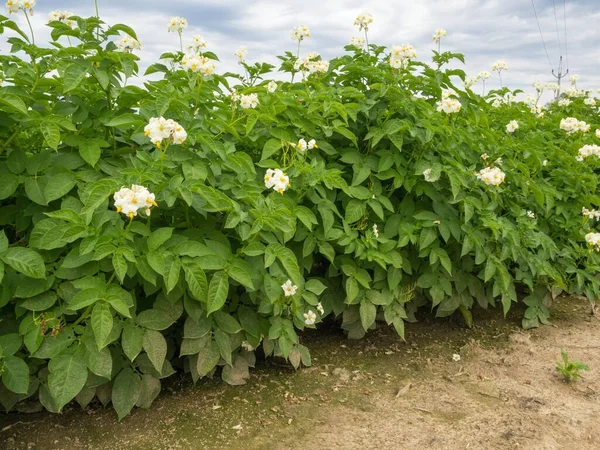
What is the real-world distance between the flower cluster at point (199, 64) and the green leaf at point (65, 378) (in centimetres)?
135

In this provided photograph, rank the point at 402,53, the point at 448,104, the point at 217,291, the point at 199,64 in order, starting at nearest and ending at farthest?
the point at 217,291
the point at 199,64
the point at 448,104
the point at 402,53

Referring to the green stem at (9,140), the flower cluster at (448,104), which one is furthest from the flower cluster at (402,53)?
the green stem at (9,140)

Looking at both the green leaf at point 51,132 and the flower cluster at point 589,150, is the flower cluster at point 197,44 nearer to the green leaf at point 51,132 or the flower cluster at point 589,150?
the green leaf at point 51,132

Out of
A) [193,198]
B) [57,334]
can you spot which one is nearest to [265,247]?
[193,198]

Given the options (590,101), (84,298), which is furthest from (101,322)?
(590,101)

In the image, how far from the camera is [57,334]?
2.25 metres

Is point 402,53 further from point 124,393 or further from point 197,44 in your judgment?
point 124,393

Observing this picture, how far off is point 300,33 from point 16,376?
98.1 inches

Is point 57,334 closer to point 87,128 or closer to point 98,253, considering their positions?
point 98,253

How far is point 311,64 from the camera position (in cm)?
344

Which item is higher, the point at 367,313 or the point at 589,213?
the point at 589,213

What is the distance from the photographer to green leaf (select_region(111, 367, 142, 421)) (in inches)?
95.3

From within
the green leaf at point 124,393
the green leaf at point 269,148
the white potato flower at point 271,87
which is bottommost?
the green leaf at point 124,393

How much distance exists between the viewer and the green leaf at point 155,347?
228 centimetres
